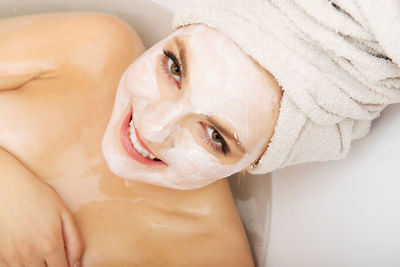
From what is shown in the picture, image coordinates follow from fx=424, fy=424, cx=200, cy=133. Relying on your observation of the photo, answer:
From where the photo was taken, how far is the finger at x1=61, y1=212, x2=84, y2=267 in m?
1.17

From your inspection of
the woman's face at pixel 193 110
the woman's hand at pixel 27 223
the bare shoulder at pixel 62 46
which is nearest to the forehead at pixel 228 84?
the woman's face at pixel 193 110

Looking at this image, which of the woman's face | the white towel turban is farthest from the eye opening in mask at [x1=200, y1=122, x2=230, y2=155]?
the white towel turban

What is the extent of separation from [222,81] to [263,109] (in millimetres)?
103

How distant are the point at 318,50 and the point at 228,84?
0.19m

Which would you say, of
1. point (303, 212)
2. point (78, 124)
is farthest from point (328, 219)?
point (78, 124)

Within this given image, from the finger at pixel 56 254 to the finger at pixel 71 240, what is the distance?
2 cm


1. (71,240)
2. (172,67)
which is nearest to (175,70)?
(172,67)

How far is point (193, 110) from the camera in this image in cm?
88

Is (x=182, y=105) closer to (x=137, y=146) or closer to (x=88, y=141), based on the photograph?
(x=137, y=146)

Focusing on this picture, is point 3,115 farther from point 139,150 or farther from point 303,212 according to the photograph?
point 303,212

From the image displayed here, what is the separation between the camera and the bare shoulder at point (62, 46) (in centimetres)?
121

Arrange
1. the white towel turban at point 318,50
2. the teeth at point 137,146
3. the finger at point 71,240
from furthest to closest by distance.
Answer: the finger at point 71,240, the teeth at point 137,146, the white towel turban at point 318,50

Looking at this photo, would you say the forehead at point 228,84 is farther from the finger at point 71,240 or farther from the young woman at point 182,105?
the finger at point 71,240

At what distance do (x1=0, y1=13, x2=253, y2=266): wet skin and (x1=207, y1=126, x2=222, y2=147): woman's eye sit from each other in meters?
0.44
